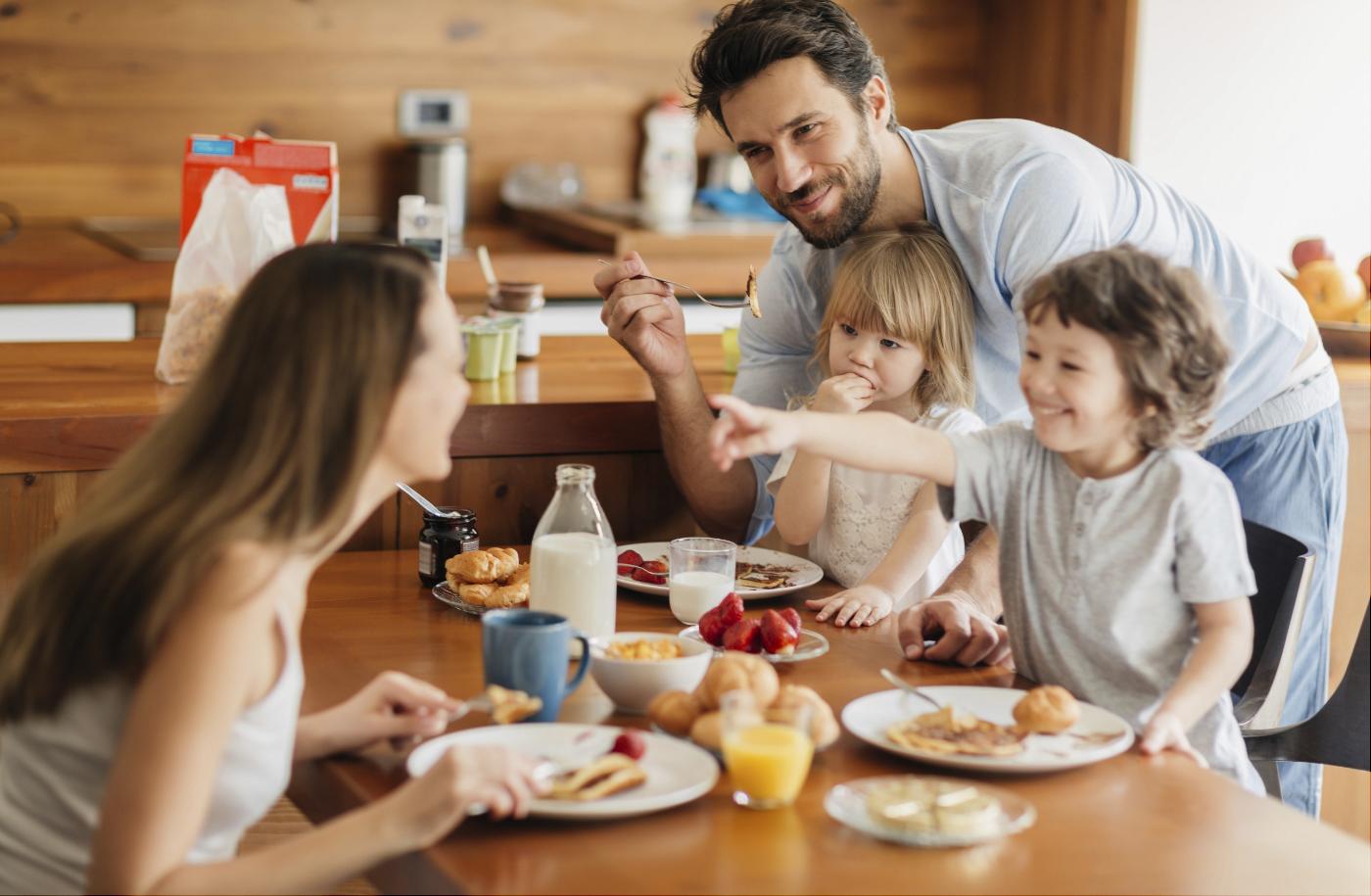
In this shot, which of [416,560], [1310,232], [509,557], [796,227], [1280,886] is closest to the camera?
[1280,886]

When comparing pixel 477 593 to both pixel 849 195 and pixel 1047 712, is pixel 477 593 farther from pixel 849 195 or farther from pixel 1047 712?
pixel 849 195

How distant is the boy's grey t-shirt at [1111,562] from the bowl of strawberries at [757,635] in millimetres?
192

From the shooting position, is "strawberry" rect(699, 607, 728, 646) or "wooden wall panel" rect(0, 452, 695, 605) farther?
"wooden wall panel" rect(0, 452, 695, 605)

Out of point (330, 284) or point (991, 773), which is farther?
point (991, 773)

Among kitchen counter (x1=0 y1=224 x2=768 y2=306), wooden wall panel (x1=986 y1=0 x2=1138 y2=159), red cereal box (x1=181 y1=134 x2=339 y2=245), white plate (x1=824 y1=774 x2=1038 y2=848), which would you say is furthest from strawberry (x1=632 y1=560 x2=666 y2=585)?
wooden wall panel (x1=986 y1=0 x2=1138 y2=159)

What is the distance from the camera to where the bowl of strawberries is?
1.55m

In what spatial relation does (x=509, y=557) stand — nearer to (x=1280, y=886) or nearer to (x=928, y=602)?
(x=928, y=602)

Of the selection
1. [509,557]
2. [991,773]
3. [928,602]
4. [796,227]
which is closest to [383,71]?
[796,227]

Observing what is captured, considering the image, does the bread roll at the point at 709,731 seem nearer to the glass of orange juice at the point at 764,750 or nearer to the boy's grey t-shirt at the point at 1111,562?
the glass of orange juice at the point at 764,750

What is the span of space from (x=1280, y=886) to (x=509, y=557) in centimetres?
91

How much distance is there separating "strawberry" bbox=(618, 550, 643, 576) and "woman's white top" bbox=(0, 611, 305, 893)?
0.65m

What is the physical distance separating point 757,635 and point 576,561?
19 centimetres

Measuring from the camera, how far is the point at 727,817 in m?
1.18

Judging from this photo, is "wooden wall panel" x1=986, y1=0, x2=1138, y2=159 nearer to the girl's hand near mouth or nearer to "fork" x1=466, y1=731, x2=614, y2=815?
the girl's hand near mouth
